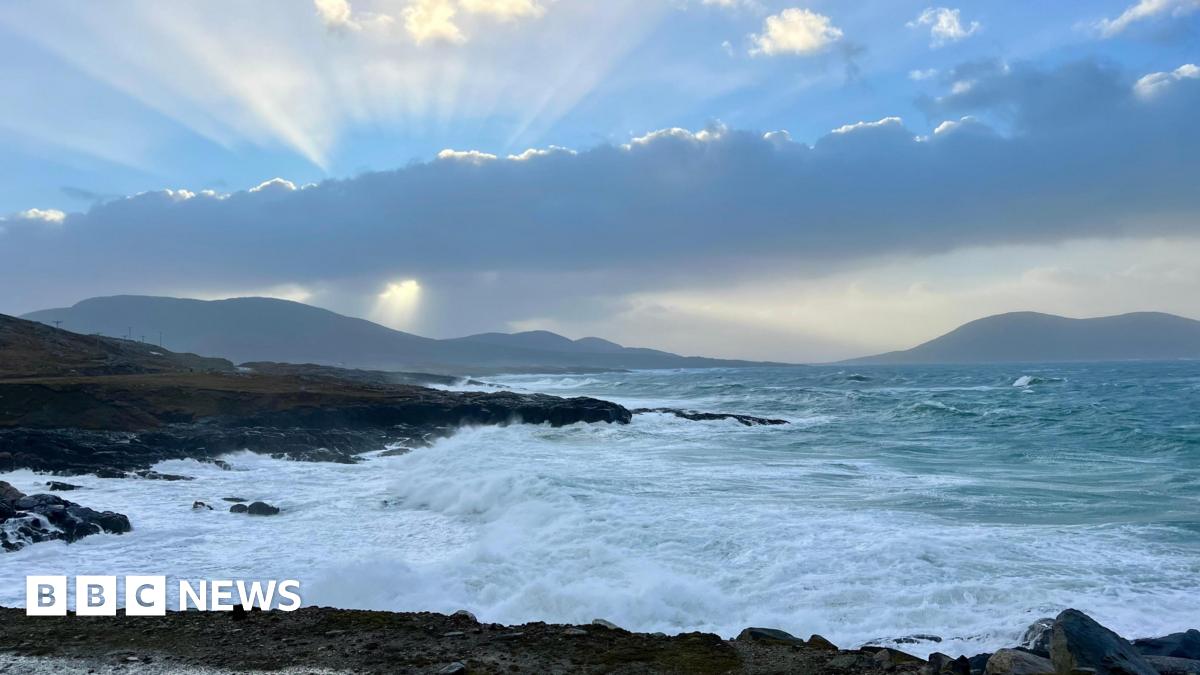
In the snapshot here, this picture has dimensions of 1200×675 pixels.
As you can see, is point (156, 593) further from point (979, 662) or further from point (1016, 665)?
point (1016, 665)

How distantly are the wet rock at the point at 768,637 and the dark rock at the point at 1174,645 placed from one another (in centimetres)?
354

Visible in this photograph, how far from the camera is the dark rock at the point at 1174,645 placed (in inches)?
324

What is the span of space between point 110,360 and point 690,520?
156 ft

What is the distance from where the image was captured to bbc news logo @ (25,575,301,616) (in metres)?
9.65

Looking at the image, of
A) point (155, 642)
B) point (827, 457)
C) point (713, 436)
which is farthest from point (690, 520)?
point (713, 436)

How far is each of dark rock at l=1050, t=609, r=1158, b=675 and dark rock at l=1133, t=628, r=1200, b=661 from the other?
132 centimetres

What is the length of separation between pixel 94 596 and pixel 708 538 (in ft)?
29.6

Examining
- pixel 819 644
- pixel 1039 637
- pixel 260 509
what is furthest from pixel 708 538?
pixel 260 509

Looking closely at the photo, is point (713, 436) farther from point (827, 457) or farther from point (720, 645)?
point (720, 645)

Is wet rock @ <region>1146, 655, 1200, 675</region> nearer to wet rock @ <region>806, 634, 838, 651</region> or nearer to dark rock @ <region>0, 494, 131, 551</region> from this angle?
wet rock @ <region>806, 634, 838, 651</region>

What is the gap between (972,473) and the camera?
22141 millimetres

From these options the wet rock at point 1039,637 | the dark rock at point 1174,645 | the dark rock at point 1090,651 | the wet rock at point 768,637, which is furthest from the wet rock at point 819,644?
the dark rock at point 1174,645

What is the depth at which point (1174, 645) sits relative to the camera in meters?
8.33

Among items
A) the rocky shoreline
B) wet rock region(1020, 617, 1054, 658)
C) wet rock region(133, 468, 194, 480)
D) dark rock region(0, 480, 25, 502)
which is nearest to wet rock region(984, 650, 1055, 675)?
the rocky shoreline
